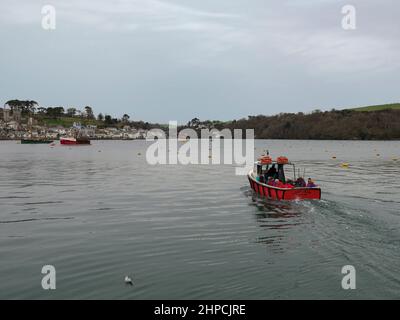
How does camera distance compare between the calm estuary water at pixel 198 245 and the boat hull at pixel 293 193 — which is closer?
the calm estuary water at pixel 198 245

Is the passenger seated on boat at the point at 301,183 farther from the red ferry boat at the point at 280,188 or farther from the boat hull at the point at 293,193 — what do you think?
the boat hull at the point at 293,193

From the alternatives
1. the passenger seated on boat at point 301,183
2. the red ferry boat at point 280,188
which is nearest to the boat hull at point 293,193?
the red ferry boat at point 280,188

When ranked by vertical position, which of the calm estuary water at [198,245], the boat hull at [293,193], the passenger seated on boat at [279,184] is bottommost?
the calm estuary water at [198,245]

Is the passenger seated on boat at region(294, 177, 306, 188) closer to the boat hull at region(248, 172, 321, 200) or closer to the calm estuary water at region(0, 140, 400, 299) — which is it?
the boat hull at region(248, 172, 321, 200)

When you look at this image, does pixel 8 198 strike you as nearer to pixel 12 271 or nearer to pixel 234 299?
pixel 12 271

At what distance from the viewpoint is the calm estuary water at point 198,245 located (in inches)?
614

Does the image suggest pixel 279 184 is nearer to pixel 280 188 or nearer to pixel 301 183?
pixel 280 188

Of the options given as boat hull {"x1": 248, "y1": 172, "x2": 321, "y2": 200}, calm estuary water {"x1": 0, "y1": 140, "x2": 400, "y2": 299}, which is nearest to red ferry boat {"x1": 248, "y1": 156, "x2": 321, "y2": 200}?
boat hull {"x1": 248, "y1": 172, "x2": 321, "y2": 200}

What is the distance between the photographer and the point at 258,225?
86.7 feet

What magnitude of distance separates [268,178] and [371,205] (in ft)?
29.7

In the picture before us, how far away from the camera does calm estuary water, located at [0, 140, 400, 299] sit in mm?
15586

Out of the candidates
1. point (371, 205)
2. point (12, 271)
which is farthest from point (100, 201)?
point (371, 205)

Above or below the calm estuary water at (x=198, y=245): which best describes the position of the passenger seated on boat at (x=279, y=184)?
above

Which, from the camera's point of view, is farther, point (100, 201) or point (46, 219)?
point (100, 201)
